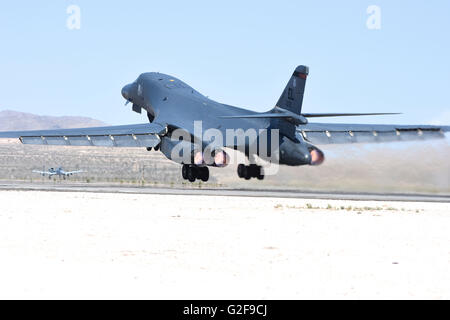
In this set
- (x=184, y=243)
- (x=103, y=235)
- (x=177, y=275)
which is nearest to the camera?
(x=177, y=275)

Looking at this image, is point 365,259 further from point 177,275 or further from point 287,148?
point 287,148

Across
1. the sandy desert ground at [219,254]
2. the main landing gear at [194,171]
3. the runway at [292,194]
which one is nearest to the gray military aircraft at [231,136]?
the main landing gear at [194,171]

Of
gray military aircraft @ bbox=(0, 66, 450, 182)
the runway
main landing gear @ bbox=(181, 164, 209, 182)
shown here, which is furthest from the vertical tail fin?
main landing gear @ bbox=(181, 164, 209, 182)

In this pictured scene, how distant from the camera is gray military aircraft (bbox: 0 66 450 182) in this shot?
154 feet

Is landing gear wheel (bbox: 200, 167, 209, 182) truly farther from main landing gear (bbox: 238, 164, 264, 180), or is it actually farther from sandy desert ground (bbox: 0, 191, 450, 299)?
sandy desert ground (bbox: 0, 191, 450, 299)

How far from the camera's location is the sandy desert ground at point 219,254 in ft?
48.3

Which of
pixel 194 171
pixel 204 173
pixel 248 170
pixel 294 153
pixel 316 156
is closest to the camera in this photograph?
pixel 294 153

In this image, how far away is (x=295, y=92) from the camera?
1884 inches

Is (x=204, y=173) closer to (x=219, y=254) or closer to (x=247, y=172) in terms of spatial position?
(x=247, y=172)

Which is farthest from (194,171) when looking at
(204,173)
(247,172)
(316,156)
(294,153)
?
(316,156)

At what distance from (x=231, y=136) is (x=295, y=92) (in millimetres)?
5264

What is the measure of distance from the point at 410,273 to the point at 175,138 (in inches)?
1478

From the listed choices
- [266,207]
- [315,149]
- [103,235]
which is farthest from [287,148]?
[103,235]
